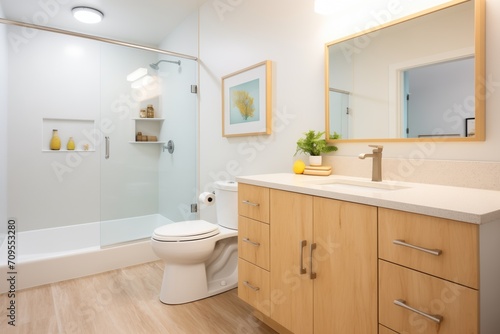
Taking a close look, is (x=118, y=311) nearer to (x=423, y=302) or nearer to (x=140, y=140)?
(x=423, y=302)

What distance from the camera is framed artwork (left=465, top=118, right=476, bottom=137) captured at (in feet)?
3.98

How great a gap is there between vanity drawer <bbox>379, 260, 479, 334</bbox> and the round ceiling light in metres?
3.33

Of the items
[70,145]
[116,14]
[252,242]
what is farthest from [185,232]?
[116,14]

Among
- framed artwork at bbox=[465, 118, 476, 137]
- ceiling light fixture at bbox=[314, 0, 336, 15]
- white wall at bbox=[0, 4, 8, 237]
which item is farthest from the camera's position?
white wall at bbox=[0, 4, 8, 237]

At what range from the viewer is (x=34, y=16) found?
122 inches

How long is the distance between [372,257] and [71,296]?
2140 millimetres

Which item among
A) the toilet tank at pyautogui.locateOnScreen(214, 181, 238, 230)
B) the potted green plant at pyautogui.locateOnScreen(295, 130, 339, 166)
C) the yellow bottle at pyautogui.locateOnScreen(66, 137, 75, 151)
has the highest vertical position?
the yellow bottle at pyautogui.locateOnScreen(66, 137, 75, 151)

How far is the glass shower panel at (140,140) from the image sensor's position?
9.70 feet

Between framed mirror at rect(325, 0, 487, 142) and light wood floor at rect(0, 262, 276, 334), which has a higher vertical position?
framed mirror at rect(325, 0, 487, 142)

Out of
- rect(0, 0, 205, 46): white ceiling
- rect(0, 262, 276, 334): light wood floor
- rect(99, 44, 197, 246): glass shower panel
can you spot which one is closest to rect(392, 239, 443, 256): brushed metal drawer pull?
rect(0, 262, 276, 334): light wood floor

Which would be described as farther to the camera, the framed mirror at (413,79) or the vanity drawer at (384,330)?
the framed mirror at (413,79)

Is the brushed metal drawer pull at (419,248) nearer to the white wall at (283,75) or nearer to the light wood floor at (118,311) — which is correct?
the white wall at (283,75)

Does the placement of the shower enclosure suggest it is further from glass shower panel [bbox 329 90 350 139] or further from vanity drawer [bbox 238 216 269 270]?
glass shower panel [bbox 329 90 350 139]

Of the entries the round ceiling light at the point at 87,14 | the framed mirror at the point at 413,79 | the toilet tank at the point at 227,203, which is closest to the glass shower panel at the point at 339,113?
the framed mirror at the point at 413,79
